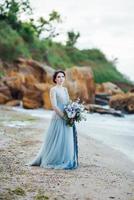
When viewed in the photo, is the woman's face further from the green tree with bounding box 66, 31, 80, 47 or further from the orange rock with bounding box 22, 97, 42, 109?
the green tree with bounding box 66, 31, 80, 47

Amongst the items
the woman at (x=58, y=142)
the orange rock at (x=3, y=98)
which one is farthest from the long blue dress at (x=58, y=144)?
the orange rock at (x=3, y=98)

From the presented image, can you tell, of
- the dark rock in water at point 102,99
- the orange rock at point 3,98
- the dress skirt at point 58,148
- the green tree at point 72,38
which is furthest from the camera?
the green tree at point 72,38

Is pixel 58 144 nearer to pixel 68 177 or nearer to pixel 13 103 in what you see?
pixel 68 177

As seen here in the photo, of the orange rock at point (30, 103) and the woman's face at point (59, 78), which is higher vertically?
the woman's face at point (59, 78)

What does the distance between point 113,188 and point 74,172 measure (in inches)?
56.3

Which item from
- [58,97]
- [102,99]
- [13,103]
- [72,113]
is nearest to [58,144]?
[72,113]

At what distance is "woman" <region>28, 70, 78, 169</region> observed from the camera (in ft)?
34.2

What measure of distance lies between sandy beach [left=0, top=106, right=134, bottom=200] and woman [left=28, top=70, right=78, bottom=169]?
0.31 metres

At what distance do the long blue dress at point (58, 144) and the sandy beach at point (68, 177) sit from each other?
0.31 metres

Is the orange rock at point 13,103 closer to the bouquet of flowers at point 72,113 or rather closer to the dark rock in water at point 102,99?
the dark rock in water at point 102,99

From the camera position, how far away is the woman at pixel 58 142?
411 inches

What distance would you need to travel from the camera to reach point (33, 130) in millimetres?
17250

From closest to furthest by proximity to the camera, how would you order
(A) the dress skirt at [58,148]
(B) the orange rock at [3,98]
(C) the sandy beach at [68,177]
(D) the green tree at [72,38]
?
(C) the sandy beach at [68,177]
(A) the dress skirt at [58,148]
(B) the orange rock at [3,98]
(D) the green tree at [72,38]

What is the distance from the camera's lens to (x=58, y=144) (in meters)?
10.5
